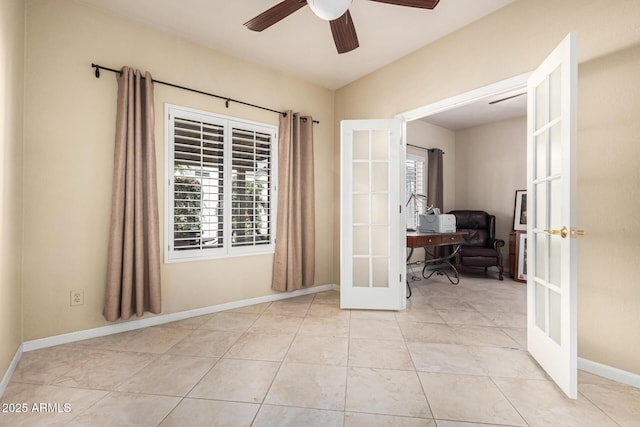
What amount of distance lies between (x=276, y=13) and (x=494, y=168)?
16.0 feet

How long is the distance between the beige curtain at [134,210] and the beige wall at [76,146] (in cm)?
13

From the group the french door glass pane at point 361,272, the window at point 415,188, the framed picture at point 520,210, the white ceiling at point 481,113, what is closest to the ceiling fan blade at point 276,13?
the french door glass pane at point 361,272

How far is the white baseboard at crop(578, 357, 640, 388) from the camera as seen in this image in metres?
1.74

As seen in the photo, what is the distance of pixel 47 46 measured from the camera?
2.23 metres

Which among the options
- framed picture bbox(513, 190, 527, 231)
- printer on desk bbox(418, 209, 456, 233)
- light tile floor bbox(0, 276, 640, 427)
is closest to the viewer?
light tile floor bbox(0, 276, 640, 427)

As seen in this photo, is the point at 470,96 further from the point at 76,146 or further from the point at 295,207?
the point at 76,146

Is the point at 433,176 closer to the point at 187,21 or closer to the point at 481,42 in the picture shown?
the point at 481,42

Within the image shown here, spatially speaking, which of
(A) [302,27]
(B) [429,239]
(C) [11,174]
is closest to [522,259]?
(B) [429,239]

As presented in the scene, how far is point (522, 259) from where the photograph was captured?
4473 millimetres

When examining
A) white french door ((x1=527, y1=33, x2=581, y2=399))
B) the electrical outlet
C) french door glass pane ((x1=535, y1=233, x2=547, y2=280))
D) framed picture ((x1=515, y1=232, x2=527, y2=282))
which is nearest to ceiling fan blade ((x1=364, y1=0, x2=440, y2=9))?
white french door ((x1=527, y1=33, x2=581, y2=399))

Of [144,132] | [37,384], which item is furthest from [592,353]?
[144,132]

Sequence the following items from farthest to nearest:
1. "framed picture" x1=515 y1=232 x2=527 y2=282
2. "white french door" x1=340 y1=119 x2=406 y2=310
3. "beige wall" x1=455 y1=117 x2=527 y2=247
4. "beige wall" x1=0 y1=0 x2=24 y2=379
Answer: "beige wall" x1=455 y1=117 x2=527 y2=247 → "framed picture" x1=515 y1=232 x2=527 y2=282 → "white french door" x1=340 y1=119 x2=406 y2=310 → "beige wall" x1=0 y1=0 x2=24 y2=379

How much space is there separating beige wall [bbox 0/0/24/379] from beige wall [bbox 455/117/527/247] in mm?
6195

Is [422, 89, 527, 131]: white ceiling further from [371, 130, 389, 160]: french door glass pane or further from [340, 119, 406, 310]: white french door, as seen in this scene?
[340, 119, 406, 310]: white french door
